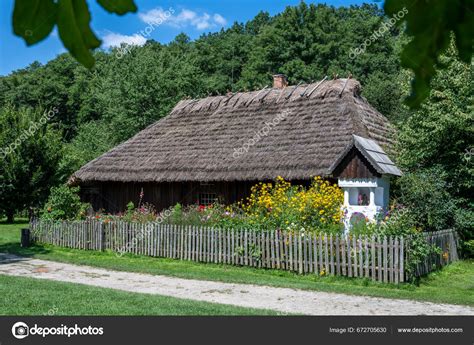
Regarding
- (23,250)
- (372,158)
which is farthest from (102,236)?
(372,158)

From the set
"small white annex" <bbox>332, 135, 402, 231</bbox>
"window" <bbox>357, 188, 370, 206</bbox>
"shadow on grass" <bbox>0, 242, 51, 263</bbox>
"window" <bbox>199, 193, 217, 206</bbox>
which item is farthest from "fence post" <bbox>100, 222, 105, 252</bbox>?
"window" <bbox>357, 188, 370, 206</bbox>

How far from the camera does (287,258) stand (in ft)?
39.8

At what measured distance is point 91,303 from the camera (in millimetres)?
8219

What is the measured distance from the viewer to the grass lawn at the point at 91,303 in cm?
762

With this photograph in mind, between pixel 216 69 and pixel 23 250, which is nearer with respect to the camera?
pixel 23 250

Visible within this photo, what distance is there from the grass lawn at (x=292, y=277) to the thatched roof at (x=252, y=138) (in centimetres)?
408

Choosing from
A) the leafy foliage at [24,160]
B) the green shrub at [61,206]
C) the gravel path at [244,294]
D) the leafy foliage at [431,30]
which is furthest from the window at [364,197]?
the leafy foliage at [24,160]

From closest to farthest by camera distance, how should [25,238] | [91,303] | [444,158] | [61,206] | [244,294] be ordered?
[91,303] → [244,294] → [444,158] → [25,238] → [61,206]

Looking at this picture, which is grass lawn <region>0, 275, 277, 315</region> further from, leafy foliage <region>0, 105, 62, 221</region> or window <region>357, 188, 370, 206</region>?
leafy foliage <region>0, 105, 62, 221</region>
